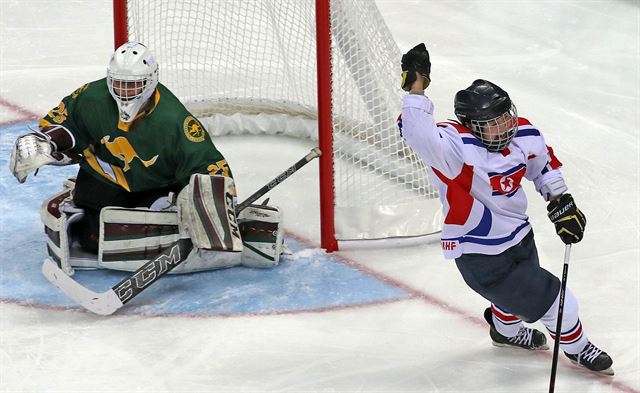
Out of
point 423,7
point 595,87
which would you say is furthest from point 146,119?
point 423,7

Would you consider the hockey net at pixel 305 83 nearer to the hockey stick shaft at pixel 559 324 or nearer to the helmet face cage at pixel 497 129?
the helmet face cage at pixel 497 129

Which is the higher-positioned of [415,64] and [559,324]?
[415,64]

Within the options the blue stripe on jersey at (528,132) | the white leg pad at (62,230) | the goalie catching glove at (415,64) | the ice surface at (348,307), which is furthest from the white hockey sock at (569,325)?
the white leg pad at (62,230)

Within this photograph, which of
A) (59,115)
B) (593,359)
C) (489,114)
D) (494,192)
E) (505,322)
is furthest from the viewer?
(59,115)

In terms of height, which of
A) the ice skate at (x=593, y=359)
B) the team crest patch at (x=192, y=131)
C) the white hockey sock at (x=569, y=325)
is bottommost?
the ice skate at (x=593, y=359)

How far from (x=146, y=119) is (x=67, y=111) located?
29cm

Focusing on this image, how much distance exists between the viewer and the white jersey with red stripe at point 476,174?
3.34 meters

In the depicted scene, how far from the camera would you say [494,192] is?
3.42m

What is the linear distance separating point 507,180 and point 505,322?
0.50 meters

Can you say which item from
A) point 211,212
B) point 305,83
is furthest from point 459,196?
→ point 305,83

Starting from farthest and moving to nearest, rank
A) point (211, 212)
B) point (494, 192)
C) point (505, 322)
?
point (211, 212)
point (505, 322)
point (494, 192)

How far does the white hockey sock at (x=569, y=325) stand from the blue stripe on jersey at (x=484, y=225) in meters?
0.28

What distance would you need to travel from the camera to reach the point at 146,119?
4066 mm

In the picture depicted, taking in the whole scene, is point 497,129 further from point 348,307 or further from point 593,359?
point 348,307
